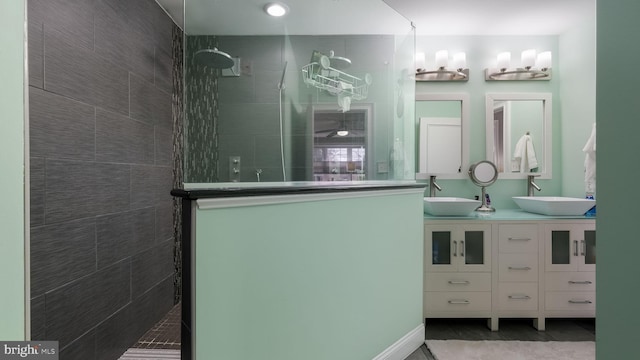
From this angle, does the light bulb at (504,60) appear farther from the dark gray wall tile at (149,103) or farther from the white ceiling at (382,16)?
the dark gray wall tile at (149,103)

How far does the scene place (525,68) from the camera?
2803 mm

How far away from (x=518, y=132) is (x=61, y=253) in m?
3.49

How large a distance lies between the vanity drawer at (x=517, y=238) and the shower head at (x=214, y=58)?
7.23 feet

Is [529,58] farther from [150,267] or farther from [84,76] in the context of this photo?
[150,267]

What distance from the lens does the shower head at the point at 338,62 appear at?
1.71 meters

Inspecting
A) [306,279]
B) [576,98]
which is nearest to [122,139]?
[306,279]

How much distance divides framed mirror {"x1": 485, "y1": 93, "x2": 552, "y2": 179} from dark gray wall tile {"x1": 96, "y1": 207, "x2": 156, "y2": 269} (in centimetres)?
296

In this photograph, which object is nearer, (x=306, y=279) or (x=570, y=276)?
(x=306, y=279)

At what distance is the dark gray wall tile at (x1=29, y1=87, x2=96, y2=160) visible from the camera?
4.41 feet

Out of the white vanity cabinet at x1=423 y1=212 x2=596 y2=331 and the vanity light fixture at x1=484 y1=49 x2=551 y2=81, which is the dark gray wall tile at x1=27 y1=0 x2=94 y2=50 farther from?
the vanity light fixture at x1=484 y1=49 x2=551 y2=81

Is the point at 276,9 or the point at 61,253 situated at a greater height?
the point at 276,9

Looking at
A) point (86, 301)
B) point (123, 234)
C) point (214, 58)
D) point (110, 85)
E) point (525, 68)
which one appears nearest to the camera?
point (214, 58)

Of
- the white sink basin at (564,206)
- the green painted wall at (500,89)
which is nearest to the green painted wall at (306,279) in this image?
the white sink basin at (564,206)

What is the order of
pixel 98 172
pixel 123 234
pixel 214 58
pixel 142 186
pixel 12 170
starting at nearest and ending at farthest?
pixel 12 170 < pixel 214 58 < pixel 98 172 < pixel 123 234 < pixel 142 186
